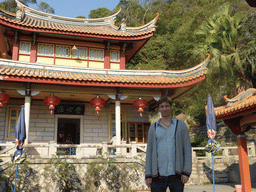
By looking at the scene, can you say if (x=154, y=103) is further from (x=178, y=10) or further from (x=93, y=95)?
(x=178, y=10)

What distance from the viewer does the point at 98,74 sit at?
12273 mm

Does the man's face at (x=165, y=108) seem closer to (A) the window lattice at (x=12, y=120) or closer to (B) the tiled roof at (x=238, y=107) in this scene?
(B) the tiled roof at (x=238, y=107)

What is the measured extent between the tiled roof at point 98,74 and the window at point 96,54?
1.99 meters

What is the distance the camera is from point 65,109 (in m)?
13.2

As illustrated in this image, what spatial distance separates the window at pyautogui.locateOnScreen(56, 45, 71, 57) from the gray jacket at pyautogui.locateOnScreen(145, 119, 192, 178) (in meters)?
11.7

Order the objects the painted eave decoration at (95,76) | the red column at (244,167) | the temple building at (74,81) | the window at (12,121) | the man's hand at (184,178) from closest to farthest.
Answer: the man's hand at (184,178), the red column at (244,167), the painted eave decoration at (95,76), the temple building at (74,81), the window at (12,121)

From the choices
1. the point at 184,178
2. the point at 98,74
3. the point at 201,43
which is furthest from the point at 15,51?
the point at 201,43

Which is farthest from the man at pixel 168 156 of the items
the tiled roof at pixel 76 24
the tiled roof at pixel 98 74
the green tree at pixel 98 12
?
the green tree at pixel 98 12

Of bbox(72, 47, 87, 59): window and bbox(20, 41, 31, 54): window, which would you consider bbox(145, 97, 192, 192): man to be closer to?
bbox(72, 47, 87, 59): window

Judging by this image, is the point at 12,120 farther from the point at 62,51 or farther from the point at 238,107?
the point at 238,107

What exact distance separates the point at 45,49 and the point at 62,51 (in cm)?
90

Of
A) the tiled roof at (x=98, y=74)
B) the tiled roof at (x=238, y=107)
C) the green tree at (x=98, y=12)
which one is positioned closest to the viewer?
the tiled roof at (x=238, y=107)

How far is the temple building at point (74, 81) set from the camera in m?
11.2

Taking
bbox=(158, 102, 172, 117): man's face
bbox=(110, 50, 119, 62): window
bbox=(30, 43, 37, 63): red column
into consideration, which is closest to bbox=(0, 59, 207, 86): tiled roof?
bbox=(30, 43, 37, 63): red column
